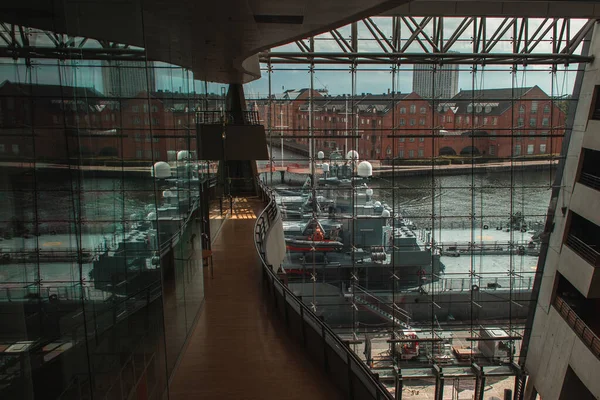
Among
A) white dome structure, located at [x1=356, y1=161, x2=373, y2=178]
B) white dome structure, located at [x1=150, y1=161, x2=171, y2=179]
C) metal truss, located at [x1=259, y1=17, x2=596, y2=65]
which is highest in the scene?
→ metal truss, located at [x1=259, y1=17, x2=596, y2=65]

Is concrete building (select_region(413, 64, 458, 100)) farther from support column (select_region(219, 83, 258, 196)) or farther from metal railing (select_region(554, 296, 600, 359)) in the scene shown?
metal railing (select_region(554, 296, 600, 359))

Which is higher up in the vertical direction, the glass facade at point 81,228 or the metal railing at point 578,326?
the glass facade at point 81,228

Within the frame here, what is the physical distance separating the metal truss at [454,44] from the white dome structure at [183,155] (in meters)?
3.69

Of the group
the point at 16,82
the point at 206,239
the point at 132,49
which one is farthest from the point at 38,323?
the point at 206,239

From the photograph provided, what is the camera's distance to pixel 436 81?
23.2 ft

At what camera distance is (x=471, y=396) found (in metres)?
6.97

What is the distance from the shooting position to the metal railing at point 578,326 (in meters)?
5.64

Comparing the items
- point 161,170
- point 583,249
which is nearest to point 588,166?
point 583,249

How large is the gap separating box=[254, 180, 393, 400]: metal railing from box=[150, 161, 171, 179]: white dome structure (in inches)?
47.8

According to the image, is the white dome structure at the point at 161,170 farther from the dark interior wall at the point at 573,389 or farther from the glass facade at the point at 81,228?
the dark interior wall at the point at 573,389

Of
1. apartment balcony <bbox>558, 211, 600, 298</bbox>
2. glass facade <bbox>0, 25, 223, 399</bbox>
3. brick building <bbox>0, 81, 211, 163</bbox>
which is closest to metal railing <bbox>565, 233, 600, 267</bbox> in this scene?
apartment balcony <bbox>558, 211, 600, 298</bbox>

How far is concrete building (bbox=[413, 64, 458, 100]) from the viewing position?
7059 millimetres

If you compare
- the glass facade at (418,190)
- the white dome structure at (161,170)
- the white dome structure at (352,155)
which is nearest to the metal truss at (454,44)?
the glass facade at (418,190)

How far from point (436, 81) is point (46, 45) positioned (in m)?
6.61
